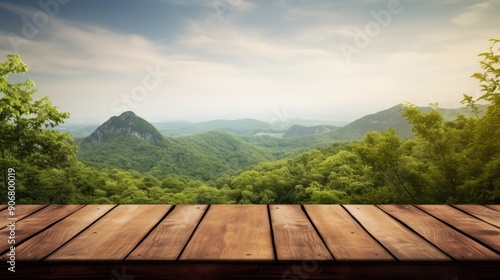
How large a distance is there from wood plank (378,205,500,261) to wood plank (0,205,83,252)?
207 cm

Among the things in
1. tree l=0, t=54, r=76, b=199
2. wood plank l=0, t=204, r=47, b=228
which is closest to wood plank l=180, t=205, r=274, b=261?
wood plank l=0, t=204, r=47, b=228

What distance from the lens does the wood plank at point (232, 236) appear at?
141 cm

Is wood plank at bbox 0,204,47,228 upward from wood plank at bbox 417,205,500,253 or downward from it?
downward

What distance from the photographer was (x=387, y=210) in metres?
2.22

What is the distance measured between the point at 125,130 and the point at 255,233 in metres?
61.4

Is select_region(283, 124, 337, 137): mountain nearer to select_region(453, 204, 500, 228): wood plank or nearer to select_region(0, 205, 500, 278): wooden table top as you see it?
select_region(453, 204, 500, 228): wood plank

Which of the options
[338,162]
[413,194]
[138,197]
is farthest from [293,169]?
[413,194]

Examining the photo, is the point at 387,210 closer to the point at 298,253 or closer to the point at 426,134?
the point at 298,253

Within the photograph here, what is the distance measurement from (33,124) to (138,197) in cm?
518

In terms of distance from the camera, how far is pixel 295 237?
5.42ft

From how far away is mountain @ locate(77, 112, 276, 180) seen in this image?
37406mm

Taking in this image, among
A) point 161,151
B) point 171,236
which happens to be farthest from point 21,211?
point 161,151

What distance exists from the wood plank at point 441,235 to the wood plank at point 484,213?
0.32 metres
